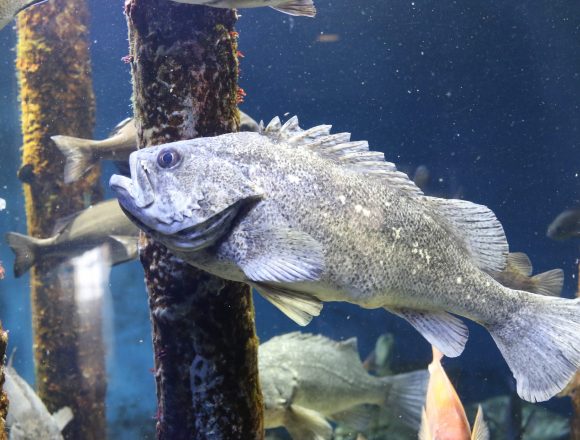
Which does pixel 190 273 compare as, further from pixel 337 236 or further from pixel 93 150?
pixel 93 150

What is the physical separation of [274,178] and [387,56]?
1229 centimetres

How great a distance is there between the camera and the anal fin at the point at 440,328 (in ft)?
7.50

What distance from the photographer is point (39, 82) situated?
20.9ft

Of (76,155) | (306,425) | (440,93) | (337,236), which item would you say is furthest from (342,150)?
(440,93)

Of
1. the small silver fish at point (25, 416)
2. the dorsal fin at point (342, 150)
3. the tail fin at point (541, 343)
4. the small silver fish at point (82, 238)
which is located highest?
the dorsal fin at point (342, 150)

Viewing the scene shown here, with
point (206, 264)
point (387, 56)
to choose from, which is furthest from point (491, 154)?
point (206, 264)

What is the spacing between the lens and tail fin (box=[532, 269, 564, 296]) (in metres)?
3.06

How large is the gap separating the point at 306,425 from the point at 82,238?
350 centimetres

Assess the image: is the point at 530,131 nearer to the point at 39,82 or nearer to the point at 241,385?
the point at 39,82

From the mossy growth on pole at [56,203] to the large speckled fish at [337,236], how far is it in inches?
187

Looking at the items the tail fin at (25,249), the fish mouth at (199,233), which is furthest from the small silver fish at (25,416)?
the fish mouth at (199,233)

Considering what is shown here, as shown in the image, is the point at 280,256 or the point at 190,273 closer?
the point at 280,256

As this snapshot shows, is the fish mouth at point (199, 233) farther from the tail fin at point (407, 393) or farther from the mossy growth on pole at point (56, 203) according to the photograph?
the mossy growth on pole at point (56, 203)

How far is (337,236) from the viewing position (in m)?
2.11
